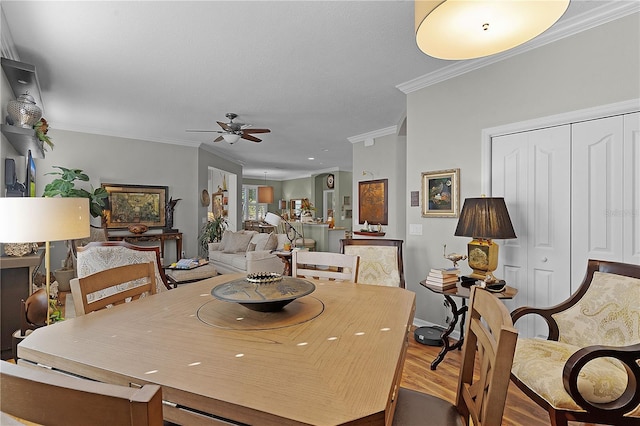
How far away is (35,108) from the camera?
2689mm

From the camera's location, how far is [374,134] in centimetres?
572

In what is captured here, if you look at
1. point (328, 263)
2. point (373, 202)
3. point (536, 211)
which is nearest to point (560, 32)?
point (536, 211)

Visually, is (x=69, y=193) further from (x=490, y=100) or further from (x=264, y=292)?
(x=490, y=100)

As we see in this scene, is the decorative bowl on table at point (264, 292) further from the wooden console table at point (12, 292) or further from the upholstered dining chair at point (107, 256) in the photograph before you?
the wooden console table at point (12, 292)

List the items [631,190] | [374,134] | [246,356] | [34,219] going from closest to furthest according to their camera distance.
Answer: [246,356] < [34,219] < [631,190] < [374,134]

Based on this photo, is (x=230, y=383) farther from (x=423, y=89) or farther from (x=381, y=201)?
(x=381, y=201)

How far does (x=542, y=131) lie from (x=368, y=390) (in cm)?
270

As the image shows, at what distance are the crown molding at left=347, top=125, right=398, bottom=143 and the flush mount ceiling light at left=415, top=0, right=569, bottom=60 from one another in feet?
12.7

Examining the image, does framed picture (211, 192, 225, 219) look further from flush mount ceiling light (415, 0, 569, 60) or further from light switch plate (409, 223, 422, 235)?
flush mount ceiling light (415, 0, 569, 60)

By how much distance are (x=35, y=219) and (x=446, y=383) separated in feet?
9.19

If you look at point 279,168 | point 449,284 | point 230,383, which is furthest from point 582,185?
point 279,168

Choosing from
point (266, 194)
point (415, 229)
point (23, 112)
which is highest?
point (23, 112)

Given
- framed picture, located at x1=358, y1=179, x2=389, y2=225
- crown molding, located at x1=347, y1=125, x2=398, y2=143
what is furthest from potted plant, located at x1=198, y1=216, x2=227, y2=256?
crown molding, located at x1=347, y1=125, x2=398, y2=143

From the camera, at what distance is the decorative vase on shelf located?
8.55 ft
